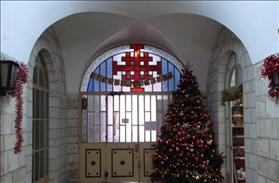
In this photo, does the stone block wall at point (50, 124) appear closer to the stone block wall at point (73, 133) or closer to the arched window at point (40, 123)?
the arched window at point (40, 123)

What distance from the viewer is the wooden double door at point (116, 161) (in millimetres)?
7652

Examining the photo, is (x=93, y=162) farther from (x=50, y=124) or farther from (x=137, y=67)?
(x=137, y=67)

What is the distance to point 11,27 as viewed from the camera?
382 centimetres

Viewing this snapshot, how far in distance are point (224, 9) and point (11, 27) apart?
2.52 m

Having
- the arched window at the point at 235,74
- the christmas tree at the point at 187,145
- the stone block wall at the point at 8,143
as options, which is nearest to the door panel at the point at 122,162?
the christmas tree at the point at 187,145

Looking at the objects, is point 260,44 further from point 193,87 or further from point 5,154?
point 5,154

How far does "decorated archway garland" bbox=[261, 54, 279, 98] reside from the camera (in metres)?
3.64

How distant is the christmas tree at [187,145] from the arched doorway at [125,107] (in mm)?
1142

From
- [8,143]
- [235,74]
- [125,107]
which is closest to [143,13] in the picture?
[235,74]

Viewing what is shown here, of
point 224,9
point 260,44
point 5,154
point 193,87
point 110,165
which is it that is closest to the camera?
point 5,154

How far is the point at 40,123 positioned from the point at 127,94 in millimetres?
2462

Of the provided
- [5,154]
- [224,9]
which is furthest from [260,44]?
[5,154]

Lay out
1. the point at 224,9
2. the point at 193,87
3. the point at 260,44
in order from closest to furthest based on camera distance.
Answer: the point at 260,44
the point at 224,9
the point at 193,87

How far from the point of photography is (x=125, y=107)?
7852 mm
